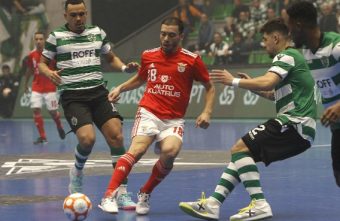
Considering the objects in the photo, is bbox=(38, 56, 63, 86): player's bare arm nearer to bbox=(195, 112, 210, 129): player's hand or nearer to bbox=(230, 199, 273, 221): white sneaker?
bbox=(195, 112, 210, 129): player's hand

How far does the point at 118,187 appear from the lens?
31.3 ft

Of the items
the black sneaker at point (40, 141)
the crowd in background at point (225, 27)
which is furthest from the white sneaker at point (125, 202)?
the crowd in background at point (225, 27)

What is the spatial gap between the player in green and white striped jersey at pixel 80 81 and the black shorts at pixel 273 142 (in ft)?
6.64

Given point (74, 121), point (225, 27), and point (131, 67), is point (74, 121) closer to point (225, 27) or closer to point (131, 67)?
point (131, 67)

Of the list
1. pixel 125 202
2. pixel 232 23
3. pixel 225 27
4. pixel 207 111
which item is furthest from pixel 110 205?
pixel 225 27

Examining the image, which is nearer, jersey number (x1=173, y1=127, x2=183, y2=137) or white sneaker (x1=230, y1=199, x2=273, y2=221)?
white sneaker (x1=230, y1=199, x2=273, y2=221)

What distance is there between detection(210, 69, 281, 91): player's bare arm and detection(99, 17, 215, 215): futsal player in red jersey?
1.07 metres

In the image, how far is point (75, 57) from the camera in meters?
10.8

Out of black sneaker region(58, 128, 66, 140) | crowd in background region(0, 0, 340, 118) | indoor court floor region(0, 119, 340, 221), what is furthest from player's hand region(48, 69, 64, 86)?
crowd in background region(0, 0, 340, 118)

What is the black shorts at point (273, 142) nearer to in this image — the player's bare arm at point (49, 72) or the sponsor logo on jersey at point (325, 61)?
the sponsor logo on jersey at point (325, 61)

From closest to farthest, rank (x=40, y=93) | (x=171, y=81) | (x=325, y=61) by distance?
(x=325, y=61) < (x=171, y=81) < (x=40, y=93)

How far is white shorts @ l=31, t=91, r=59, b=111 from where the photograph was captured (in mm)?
20812

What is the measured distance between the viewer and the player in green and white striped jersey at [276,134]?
29.1 ft

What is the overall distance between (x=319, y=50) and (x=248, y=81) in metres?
0.72
